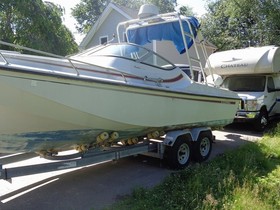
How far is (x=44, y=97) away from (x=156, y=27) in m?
3.84

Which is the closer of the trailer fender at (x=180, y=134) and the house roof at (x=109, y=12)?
the trailer fender at (x=180, y=134)

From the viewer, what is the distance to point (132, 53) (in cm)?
620

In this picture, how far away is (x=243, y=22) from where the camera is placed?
965 inches

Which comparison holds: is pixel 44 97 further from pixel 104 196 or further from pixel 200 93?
pixel 200 93

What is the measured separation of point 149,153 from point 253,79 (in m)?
6.57

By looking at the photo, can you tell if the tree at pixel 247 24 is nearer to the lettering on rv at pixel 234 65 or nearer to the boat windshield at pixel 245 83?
the boat windshield at pixel 245 83

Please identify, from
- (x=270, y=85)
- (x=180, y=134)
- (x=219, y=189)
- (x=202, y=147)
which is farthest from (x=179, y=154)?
(x=270, y=85)

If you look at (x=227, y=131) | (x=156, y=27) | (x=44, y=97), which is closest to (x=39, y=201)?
(x=44, y=97)

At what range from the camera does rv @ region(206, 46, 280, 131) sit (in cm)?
1084

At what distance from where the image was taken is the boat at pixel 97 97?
4.42 metres

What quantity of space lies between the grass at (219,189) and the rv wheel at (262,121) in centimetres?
435

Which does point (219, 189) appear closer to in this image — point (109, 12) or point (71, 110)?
point (71, 110)

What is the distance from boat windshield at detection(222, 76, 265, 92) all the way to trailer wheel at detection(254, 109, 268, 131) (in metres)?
0.84

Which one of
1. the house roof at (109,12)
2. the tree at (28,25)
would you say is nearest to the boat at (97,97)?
the tree at (28,25)
